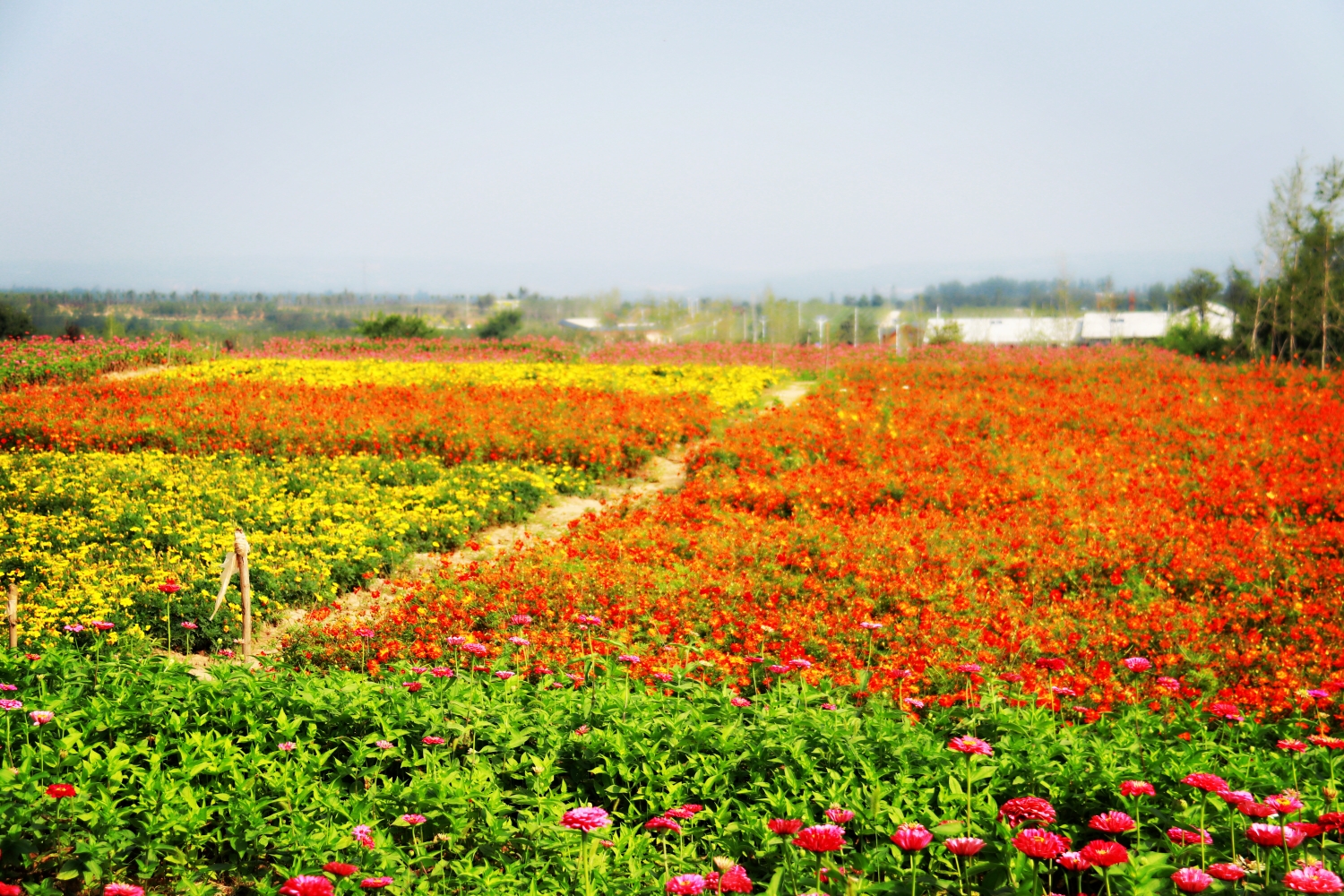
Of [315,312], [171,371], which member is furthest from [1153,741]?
[315,312]

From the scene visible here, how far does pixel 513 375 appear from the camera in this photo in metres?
16.9

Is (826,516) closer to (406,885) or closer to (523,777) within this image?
(523,777)

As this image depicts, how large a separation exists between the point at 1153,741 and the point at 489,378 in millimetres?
14333

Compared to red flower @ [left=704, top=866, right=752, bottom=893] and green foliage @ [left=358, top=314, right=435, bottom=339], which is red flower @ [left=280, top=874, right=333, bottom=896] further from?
green foliage @ [left=358, top=314, right=435, bottom=339]

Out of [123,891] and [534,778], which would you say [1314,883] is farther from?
[123,891]

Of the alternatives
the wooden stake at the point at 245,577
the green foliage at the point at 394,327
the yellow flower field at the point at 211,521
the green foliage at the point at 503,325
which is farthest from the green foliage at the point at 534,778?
the green foliage at the point at 503,325

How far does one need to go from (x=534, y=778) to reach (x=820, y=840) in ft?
4.27

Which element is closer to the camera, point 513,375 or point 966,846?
point 966,846

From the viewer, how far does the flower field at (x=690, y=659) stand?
7.81ft

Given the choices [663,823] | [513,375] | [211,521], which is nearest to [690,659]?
[663,823]

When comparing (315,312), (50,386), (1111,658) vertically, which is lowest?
(1111,658)

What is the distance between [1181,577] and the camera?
555cm

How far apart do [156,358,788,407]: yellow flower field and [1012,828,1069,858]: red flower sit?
11824 millimetres

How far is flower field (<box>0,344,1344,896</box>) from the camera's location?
7.81 ft
